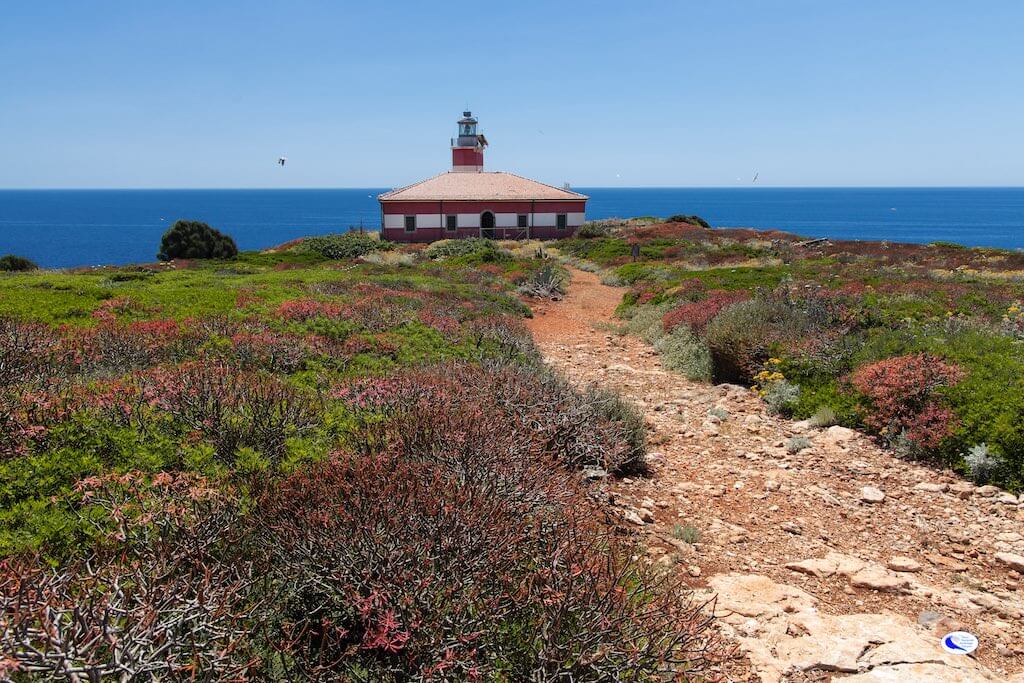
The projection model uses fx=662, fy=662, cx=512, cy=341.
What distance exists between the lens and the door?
46562 millimetres

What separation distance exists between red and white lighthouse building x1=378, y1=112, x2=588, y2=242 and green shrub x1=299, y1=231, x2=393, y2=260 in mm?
4280

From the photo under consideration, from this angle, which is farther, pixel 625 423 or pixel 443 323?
pixel 443 323

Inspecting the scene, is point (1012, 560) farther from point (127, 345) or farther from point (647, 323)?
point (647, 323)

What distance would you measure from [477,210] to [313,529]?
145ft

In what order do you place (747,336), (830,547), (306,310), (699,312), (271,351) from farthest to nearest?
(699,312) < (747,336) < (306,310) < (271,351) < (830,547)

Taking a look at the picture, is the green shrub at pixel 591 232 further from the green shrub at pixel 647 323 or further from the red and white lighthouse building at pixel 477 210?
the green shrub at pixel 647 323

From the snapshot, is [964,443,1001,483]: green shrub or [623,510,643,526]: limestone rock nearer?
[623,510,643,526]: limestone rock

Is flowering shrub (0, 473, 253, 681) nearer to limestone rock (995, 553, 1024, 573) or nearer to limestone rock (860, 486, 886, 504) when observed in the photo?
limestone rock (995, 553, 1024, 573)

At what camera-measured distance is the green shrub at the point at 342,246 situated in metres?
36.8

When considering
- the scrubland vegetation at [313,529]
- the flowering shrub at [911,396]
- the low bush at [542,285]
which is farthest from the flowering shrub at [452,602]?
the low bush at [542,285]

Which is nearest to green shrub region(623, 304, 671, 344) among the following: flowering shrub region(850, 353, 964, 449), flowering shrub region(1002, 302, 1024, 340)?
flowering shrub region(1002, 302, 1024, 340)

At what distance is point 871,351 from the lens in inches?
388

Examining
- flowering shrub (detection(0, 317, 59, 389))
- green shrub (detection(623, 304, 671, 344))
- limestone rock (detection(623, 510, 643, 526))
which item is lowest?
limestone rock (detection(623, 510, 643, 526))

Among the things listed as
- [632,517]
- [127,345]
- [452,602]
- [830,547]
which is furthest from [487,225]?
[452,602]
